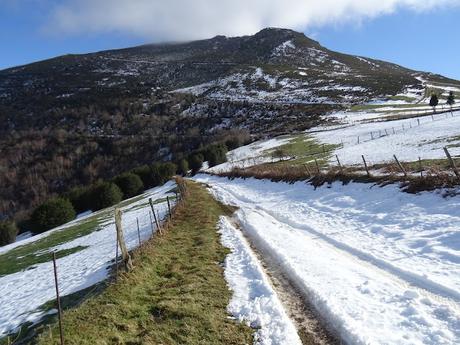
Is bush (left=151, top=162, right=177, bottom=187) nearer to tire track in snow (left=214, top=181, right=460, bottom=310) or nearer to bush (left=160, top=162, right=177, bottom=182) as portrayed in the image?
bush (left=160, top=162, right=177, bottom=182)

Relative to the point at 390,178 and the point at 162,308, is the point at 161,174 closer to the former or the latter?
the point at 390,178

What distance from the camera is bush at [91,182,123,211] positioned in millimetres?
66500

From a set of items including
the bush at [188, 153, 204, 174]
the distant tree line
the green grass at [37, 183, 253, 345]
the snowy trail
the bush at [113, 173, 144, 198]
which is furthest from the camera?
the bush at [188, 153, 204, 174]

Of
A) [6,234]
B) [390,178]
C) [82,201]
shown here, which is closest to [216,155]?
[82,201]

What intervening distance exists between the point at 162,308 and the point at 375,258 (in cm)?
724

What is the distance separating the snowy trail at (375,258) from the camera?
9125 millimetres

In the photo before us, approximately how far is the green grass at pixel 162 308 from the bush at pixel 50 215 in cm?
4794

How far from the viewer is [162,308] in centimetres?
1087

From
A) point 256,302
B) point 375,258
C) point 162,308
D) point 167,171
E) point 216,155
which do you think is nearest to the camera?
point 162,308

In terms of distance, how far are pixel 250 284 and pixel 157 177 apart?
75.8 m

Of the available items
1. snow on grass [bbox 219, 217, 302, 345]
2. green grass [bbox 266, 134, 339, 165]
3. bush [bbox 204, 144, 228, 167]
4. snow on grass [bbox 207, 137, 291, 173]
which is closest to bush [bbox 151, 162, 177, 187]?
snow on grass [bbox 207, 137, 291, 173]

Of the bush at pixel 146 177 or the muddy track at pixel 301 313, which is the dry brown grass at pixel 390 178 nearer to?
the muddy track at pixel 301 313

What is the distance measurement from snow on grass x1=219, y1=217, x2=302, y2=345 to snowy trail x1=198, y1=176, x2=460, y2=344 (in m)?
1.01

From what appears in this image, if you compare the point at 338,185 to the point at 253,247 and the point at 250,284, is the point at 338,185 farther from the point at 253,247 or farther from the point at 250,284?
the point at 250,284
